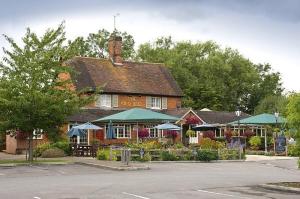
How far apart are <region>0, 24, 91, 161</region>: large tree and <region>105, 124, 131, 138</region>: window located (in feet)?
52.3

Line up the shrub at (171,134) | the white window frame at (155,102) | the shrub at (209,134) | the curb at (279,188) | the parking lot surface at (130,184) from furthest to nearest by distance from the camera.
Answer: the white window frame at (155,102) → the shrub at (209,134) → the shrub at (171,134) → the curb at (279,188) → the parking lot surface at (130,184)

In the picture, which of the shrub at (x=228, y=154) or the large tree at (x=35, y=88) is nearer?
the large tree at (x=35, y=88)

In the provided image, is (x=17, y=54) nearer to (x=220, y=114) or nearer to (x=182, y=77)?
(x=220, y=114)

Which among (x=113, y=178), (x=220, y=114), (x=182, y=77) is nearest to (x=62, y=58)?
(x=113, y=178)

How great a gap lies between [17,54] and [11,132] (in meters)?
5.17

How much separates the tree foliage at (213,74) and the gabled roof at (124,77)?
1839cm

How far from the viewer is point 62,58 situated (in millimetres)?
34125

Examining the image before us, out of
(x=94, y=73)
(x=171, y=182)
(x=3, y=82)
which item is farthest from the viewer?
(x=94, y=73)

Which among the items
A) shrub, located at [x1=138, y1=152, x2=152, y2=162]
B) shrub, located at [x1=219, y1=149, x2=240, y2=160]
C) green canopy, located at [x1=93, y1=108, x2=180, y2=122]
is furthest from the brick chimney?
shrub, located at [x1=138, y1=152, x2=152, y2=162]

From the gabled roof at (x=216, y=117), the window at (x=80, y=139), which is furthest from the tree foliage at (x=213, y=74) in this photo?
the window at (x=80, y=139)

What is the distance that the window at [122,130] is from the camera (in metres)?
50.1

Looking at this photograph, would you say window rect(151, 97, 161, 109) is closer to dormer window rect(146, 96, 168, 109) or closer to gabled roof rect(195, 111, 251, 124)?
dormer window rect(146, 96, 168, 109)

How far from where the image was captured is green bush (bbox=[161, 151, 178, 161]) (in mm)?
34312

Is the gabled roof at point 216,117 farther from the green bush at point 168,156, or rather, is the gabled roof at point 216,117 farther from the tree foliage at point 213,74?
the green bush at point 168,156
